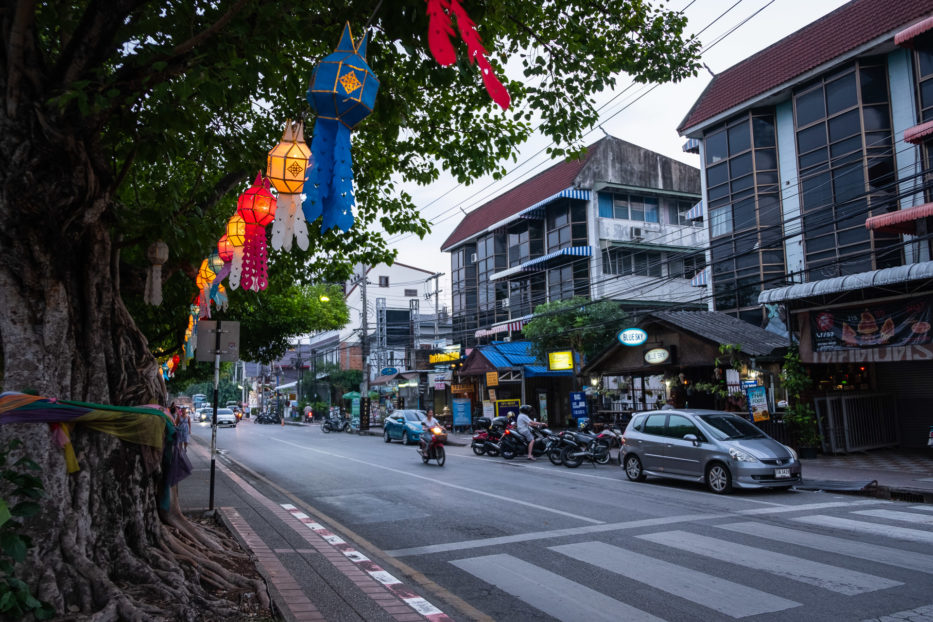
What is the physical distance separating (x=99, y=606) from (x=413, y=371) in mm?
36677

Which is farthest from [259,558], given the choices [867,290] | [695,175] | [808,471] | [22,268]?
[695,175]

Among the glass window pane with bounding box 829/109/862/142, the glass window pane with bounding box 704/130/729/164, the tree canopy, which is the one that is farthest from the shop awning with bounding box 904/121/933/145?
the tree canopy

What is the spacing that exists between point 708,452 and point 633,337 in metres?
9.12

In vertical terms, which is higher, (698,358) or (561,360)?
(561,360)

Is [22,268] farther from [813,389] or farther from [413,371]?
[413,371]

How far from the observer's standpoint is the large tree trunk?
4.68 metres

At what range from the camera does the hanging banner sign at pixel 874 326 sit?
49.8 feet

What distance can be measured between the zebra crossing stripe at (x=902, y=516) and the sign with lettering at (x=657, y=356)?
11.3 metres

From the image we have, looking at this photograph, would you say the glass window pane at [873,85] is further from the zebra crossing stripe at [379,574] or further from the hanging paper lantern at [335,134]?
the hanging paper lantern at [335,134]

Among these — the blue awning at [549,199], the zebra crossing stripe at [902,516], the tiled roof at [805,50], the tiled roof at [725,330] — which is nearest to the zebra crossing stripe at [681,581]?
the zebra crossing stripe at [902,516]

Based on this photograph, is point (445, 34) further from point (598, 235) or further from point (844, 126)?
point (598, 235)

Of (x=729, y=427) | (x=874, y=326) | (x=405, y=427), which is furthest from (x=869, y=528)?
(x=405, y=427)

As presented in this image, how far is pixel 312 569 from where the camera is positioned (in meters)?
6.84

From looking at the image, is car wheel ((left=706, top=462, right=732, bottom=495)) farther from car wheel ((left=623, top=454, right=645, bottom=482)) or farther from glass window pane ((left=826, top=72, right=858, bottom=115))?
glass window pane ((left=826, top=72, right=858, bottom=115))
